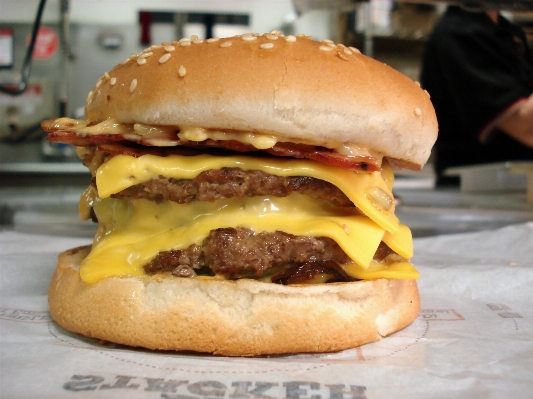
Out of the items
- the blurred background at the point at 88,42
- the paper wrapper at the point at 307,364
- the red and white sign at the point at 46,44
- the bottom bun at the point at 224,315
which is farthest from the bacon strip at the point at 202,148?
the red and white sign at the point at 46,44

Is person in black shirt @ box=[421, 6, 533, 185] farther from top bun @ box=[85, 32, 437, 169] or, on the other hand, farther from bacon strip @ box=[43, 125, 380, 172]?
bacon strip @ box=[43, 125, 380, 172]

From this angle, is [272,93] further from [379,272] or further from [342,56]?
[379,272]

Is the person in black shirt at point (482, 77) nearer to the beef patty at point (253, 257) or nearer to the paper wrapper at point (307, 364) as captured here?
the paper wrapper at point (307, 364)

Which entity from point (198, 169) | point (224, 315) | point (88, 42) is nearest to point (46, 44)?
point (88, 42)

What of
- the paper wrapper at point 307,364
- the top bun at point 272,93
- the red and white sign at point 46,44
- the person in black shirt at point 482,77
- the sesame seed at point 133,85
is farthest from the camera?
the red and white sign at point 46,44

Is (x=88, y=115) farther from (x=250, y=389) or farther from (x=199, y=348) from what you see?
(x=250, y=389)

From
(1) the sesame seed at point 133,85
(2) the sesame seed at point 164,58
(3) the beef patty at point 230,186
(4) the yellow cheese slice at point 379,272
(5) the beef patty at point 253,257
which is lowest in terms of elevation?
(4) the yellow cheese slice at point 379,272

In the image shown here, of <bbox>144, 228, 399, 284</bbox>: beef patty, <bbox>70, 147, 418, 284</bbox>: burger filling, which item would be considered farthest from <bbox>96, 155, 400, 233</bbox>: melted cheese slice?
<bbox>144, 228, 399, 284</bbox>: beef patty

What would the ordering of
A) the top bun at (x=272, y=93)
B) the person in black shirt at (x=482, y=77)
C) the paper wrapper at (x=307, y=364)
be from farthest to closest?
the person in black shirt at (x=482, y=77)
the top bun at (x=272, y=93)
the paper wrapper at (x=307, y=364)

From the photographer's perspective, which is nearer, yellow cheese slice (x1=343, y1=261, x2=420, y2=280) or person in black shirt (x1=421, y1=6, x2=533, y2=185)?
yellow cheese slice (x1=343, y1=261, x2=420, y2=280)
